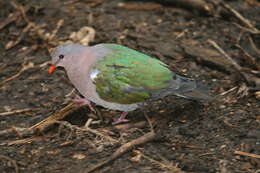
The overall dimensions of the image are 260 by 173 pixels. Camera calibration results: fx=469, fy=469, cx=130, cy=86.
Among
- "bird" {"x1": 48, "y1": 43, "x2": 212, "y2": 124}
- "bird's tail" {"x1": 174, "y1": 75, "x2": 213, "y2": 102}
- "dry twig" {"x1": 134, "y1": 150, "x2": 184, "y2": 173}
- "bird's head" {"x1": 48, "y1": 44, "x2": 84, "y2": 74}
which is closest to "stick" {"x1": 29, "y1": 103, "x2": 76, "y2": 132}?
"bird" {"x1": 48, "y1": 43, "x2": 212, "y2": 124}

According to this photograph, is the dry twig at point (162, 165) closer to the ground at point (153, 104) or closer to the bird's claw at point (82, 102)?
the ground at point (153, 104)

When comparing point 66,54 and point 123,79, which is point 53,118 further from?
point 123,79

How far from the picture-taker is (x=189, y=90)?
440 centimetres

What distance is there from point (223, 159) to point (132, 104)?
0.97 metres

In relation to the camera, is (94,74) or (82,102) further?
(82,102)

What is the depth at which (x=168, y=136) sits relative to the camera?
4.21 metres

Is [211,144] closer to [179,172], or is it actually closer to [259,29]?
[179,172]

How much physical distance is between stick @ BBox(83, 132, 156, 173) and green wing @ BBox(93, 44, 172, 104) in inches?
14.7

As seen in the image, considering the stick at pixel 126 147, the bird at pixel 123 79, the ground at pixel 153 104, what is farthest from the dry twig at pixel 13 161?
the bird at pixel 123 79

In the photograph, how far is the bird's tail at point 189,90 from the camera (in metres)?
4.36

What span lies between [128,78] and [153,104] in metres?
0.68

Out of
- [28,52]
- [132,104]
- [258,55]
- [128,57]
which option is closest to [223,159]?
[132,104]

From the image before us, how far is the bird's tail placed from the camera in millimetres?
4355

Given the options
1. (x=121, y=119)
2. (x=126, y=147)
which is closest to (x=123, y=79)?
(x=121, y=119)
